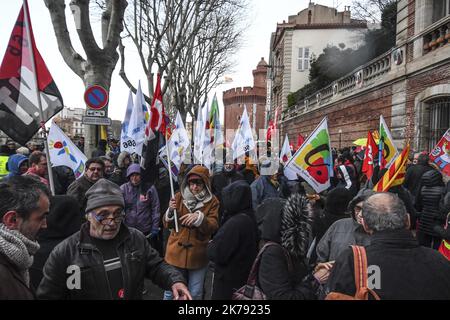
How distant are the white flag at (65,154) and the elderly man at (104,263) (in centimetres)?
363

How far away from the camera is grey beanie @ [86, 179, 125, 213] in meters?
2.48

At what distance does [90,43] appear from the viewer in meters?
8.99

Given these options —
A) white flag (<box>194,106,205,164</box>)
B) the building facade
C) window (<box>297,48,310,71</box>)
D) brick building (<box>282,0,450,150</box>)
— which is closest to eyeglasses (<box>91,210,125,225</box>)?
white flag (<box>194,106,205,164</box>)

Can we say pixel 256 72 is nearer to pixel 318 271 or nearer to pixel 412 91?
pixel 412 91

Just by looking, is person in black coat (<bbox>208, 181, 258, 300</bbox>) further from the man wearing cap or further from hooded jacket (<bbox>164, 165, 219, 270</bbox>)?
the man wearing cap

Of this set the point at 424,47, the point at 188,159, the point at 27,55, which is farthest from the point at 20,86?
the point at 424,47

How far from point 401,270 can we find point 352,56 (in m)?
28.9

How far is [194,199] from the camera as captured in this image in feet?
14.1

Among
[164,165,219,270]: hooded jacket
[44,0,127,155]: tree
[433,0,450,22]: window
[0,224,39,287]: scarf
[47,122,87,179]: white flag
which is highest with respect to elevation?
[433,0,450,22]: window

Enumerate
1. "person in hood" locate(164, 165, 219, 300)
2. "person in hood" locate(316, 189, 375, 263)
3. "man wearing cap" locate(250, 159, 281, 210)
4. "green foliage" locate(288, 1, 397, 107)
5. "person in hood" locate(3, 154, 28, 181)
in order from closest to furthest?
"person in hood" locate(316, 189, 375, 263)
"person in hood" locate(164, 165, 219, 300)
"person in hood" locate(3, 154, 28, 181)
"man wearing cap" locate(250, 159, 281, 210)
"green foliage" locate(288, 1, 397, 107)

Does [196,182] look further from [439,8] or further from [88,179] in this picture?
[439,8]

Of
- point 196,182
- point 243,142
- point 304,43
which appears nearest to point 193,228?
point 196,182

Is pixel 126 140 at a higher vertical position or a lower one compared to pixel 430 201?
higher

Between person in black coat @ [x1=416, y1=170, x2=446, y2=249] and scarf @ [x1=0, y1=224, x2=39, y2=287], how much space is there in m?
5.29
